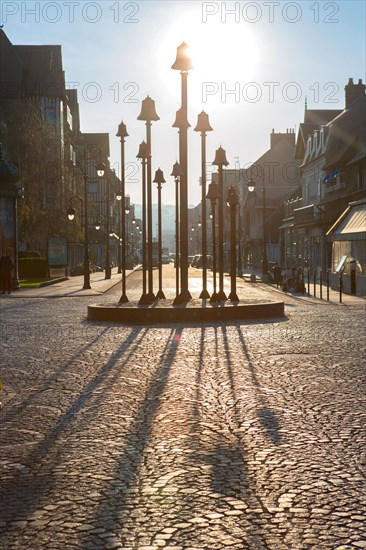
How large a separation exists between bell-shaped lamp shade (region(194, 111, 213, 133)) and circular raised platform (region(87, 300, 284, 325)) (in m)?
5.72

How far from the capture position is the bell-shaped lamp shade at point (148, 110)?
22016mm

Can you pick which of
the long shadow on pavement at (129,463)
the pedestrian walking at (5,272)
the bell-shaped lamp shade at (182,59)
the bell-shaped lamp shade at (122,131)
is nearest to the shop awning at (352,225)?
the bell-shaped lamp shade at (122,131)

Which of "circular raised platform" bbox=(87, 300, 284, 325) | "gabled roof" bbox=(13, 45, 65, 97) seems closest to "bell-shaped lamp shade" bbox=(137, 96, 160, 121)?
"circular raised platform" bbox=(87, 300, 284, 325)

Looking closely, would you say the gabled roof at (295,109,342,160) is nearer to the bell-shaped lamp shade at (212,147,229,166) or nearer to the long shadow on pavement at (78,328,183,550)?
the bell-shaped lamp shade at (212,147,229,166)

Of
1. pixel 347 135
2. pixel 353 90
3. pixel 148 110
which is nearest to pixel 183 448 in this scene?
pixel 148 110

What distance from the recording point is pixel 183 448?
21.2ft

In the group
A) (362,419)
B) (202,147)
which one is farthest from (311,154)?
(362,419)

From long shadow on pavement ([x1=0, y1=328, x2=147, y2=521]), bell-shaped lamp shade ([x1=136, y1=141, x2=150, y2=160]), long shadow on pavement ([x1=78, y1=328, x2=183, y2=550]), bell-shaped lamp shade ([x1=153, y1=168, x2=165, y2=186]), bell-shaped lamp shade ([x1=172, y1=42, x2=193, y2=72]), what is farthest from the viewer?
bell-shaped lamp shade ([x1=153, y1=168, x2=165, y2=186])

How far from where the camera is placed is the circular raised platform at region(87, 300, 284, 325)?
1925 cm

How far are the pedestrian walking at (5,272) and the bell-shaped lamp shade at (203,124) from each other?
1365 centimetres

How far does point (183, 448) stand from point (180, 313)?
1282 cm

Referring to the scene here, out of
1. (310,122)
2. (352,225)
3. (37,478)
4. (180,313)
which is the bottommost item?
(37,478)

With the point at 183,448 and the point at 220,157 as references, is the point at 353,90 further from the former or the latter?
the point at 183,448

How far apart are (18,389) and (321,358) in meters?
4.57
